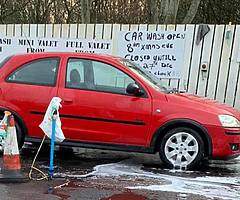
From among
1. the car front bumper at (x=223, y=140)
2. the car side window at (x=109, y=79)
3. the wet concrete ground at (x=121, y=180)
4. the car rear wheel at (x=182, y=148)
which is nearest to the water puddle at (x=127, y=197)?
the wet concrete ground at (x=121, y=180)

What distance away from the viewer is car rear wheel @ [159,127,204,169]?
295 inches

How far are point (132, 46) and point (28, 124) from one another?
4319mm

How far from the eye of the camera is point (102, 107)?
7.68 m

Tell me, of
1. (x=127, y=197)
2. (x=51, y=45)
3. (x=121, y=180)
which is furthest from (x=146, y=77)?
(x=51, y=45)

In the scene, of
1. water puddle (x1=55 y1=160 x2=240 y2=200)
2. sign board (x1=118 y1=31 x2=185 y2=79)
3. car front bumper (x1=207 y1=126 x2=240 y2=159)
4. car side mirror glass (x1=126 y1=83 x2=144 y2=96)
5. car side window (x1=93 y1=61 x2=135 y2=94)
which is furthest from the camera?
sign board (x1=118 y1=31 x2=185 y2=79)

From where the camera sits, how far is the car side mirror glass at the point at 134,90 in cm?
761

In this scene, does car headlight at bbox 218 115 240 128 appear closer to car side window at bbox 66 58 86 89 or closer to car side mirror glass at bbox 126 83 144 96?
car side mirror glass at bbox 126 83 144 96

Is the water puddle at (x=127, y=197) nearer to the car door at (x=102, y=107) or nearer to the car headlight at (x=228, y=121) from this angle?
the car door at (x=102, y=107)

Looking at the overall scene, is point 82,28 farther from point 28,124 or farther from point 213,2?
point 213,2

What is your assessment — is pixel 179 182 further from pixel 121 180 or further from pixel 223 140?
pixel 223 140

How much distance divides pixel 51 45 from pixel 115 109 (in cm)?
503

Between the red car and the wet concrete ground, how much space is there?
0.34 meters

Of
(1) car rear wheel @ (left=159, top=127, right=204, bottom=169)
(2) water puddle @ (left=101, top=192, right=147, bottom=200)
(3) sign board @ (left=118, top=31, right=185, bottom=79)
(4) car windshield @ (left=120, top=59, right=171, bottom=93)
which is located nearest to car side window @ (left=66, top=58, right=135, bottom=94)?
(4) car windshield @ (left=120, top=59, right=171, bottom=93)

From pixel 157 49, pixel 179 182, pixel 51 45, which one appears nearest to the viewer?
pixel 179 182
